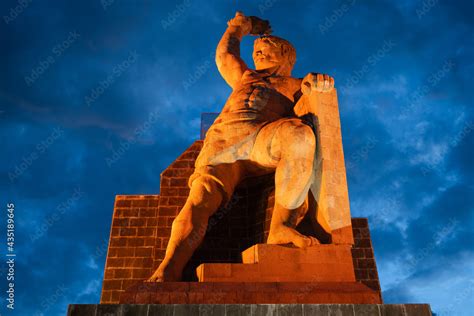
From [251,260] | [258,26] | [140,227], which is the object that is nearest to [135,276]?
[140,227]

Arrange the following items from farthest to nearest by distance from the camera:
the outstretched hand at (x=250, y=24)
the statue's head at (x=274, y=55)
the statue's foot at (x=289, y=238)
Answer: the outstretched hand at (x=250, y=24) → the statue's head at (x=274, y=55) → the statue's foot at (x=289, y=238)

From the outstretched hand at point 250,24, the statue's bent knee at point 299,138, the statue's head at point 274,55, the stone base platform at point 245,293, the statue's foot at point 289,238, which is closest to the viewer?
the stone base platform at point 245,293

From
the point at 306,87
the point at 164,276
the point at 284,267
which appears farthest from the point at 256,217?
the point at 164,276

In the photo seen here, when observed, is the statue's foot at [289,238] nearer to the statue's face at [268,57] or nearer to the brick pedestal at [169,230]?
the brick pedestal at [169,230]

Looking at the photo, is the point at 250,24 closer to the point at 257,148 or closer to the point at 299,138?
the point at 257,148

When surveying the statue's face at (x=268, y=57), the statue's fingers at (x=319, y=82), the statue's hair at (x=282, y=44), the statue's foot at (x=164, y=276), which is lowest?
the statue's foot at (x=164, y=276)

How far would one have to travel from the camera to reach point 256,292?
463 cm

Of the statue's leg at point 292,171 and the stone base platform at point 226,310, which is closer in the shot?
the stone base platform at point 226,310

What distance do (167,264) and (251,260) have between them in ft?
3.14

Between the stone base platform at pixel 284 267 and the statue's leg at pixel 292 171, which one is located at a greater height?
the statue's leg at pixel 292 171

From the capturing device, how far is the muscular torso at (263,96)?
6.49 metres

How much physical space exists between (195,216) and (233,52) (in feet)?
10.5

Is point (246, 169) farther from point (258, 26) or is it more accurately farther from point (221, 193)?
point (258, 26)

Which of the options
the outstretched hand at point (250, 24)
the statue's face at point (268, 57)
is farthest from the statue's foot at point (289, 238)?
the outstretched hand at point (250, 24)
